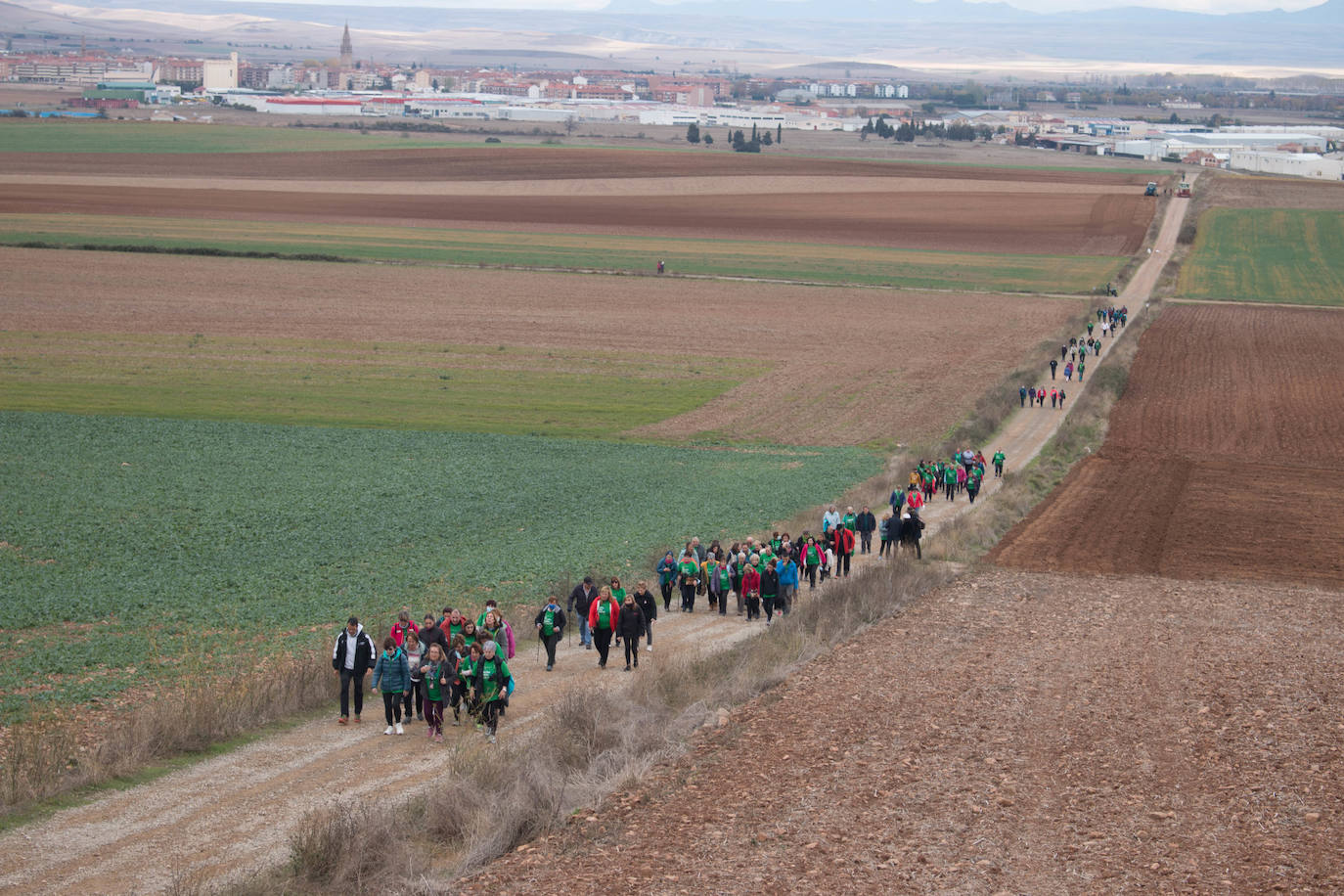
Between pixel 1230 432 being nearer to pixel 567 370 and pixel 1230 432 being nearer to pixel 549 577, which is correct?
pixel 567 370

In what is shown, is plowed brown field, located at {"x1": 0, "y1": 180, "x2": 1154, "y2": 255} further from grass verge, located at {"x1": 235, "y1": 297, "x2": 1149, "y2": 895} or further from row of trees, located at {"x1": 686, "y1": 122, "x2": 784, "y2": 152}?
Answer: grass verge, located at {"x1": 235, "y1": 297, "x2": 1149, "y2": 895}

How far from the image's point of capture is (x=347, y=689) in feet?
50.8

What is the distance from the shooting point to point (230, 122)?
7239 inches

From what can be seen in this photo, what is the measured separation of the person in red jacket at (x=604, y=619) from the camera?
17.8m

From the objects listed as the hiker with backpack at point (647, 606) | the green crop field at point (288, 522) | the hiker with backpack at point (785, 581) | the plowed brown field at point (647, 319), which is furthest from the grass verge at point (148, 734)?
the plowed brown field at point (647, 319)

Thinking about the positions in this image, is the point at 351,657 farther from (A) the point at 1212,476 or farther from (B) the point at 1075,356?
(B) the point at 1075,356

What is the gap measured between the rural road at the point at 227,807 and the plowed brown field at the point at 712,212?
78124 millimetres

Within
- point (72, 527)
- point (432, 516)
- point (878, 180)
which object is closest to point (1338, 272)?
point (878, 180)

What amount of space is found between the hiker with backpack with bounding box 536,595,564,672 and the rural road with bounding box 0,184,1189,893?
1.16 feet

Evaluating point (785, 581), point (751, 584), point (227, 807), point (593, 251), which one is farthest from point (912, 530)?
point (593, 251)

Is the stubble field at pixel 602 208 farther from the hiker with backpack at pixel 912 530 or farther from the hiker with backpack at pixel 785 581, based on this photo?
the hiker with backpack at pixel 785 581

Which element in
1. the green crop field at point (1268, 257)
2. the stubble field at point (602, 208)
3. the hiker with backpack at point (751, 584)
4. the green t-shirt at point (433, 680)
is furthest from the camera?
the stubble field at point (602, 208)

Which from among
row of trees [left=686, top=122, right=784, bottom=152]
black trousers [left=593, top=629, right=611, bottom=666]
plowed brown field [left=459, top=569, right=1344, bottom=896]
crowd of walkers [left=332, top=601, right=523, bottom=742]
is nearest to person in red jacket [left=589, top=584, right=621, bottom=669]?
black trousers [left=593, top=629, right=611, bottom=666]

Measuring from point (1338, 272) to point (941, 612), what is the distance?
244 ft
